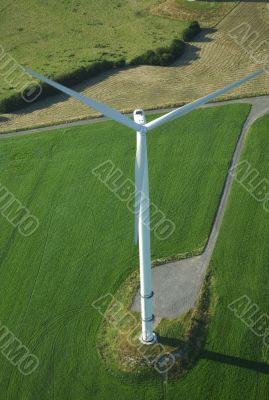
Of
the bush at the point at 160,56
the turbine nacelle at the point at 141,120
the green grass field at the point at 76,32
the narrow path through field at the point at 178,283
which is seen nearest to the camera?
the turbine nacelle at the point at 141,120

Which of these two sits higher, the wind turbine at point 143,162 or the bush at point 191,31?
the bush at point 191,31

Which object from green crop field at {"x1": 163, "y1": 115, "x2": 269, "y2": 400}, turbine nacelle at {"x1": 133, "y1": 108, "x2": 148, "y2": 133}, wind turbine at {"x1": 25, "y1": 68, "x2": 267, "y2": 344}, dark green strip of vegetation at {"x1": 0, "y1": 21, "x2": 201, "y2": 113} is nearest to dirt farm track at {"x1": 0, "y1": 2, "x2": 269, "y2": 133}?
dark green strip of vegetation at {"x1": 0, "y1": 21, "x2": 201, "y2": 113}

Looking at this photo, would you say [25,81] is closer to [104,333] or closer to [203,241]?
[203,241]

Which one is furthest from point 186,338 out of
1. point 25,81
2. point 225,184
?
point 25,81

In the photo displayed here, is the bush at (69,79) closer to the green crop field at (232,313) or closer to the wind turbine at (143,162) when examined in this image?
the green crop field at (232,313)

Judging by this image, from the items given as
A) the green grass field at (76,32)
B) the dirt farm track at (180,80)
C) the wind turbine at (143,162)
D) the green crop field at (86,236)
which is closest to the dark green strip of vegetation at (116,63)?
the dirt farm track at (180,80)

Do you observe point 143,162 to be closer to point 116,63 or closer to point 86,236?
point 86,236
